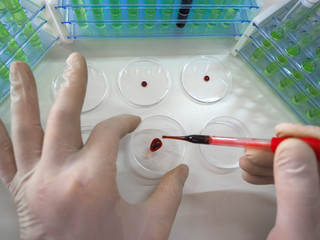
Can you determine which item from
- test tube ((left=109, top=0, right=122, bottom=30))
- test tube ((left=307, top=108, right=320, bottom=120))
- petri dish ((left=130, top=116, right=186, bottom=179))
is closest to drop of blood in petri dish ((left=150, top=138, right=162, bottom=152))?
petri dish ((left=130, top=116, right=186, bottom=179))

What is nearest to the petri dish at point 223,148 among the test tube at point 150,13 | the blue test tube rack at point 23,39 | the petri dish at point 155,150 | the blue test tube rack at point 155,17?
the petri dish at point 155,150

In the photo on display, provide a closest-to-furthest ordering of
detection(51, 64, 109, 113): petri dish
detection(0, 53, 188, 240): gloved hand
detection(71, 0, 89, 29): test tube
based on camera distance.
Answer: detection(0, 53, 188, 240): gloved hand → detection(71, 0, 89, 29): test tube → detection(51, 64, 109, 113): petri dish

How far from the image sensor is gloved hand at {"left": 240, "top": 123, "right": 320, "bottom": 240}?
33.7 inches

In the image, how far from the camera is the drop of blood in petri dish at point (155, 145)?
131 centimetres

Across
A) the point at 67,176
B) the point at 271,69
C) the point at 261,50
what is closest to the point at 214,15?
the point at 261,50

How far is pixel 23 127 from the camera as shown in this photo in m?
0.92

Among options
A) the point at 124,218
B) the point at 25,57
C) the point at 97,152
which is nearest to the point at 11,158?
the point at 97,152

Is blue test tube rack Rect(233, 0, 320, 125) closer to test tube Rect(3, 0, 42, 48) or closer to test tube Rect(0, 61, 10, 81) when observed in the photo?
test tube Rect(3, 0, 42, 48)

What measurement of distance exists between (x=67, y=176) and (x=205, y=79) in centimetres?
101

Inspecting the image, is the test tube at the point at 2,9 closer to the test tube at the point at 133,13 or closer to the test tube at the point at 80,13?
the test tube at the point at 80,13

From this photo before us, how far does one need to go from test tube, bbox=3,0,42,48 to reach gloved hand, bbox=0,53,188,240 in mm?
380

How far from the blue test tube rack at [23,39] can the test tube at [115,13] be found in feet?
1.17

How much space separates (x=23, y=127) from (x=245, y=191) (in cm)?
115

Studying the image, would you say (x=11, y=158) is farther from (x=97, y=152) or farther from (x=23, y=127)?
(x=97, y=152)
